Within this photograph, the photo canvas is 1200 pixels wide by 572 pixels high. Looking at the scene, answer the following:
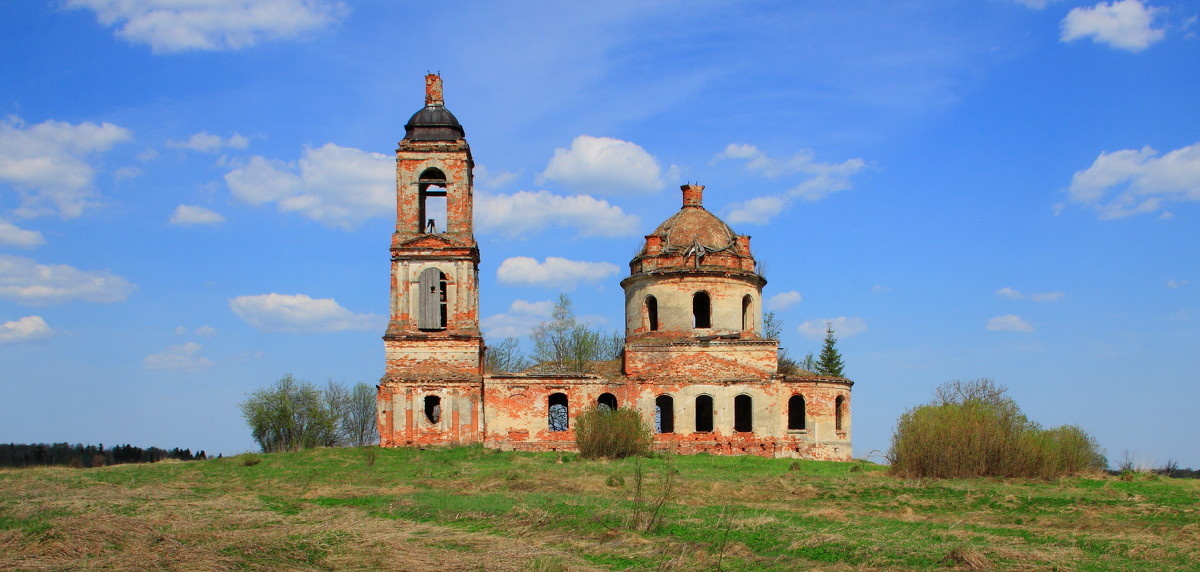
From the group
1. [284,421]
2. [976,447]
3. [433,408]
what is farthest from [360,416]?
[976,447]

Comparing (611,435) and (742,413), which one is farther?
(742,413)

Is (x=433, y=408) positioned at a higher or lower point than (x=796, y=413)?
higher

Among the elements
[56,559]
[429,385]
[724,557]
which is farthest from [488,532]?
[429,385]

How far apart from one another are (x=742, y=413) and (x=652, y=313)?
5041 millimetres

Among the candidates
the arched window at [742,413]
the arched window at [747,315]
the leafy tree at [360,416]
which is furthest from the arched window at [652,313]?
the leafy tree at [360,416]

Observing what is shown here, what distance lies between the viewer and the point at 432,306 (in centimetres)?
3350

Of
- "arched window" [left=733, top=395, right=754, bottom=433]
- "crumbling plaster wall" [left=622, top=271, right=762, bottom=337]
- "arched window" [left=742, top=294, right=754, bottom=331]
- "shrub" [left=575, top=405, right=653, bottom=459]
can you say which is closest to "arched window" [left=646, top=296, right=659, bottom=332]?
"crumbling plaster wall" [left=622, top=271, right=762, bottom=337]

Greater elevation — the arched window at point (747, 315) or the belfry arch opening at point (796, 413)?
the arched window at point (747, 315)

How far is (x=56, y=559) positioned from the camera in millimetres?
9398

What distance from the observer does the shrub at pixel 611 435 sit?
29375mm

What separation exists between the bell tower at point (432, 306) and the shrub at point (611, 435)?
190 inches

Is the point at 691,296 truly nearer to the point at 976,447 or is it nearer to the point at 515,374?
the point at 515,374

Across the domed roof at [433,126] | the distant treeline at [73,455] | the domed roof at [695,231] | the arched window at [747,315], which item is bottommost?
the distant treeline at [73,455]

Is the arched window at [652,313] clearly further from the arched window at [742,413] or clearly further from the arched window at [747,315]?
the arched window at [742,413]
